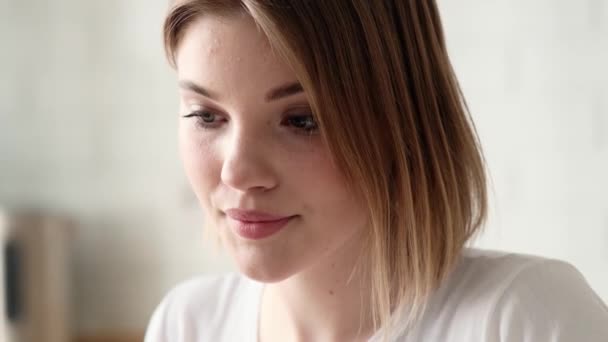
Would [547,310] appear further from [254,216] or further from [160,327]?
[160,327]

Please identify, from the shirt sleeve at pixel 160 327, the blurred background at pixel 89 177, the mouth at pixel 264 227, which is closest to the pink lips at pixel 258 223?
the mouth at pixel 264 227

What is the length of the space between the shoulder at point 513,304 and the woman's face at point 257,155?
0.45 feet

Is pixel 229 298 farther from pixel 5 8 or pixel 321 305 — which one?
pixel 5 8

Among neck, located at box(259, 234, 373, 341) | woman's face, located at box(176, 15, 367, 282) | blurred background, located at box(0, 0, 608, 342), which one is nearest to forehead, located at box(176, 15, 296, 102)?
woman's face, located at box(176, 15, 367, 282)

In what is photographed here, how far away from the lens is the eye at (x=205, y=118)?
0.85m

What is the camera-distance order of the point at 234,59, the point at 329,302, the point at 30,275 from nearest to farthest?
the point at 234,59, the point at 329,302, the point at 30,275

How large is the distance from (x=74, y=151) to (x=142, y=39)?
1.04 feet

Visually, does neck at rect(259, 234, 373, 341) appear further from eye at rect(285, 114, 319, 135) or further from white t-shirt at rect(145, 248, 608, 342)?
eye at rect(285, 114, 319, 135)

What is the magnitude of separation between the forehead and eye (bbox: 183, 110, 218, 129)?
0.05 metres

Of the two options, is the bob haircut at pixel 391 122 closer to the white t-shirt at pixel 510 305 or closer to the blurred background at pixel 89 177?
the white t-shirt at pixel 510 305

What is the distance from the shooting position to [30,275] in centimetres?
184

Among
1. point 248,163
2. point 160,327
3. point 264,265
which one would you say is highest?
point 248,163

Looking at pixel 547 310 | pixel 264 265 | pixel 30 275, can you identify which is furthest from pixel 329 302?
pixel 30 275

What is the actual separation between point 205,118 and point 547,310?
1.30ft
